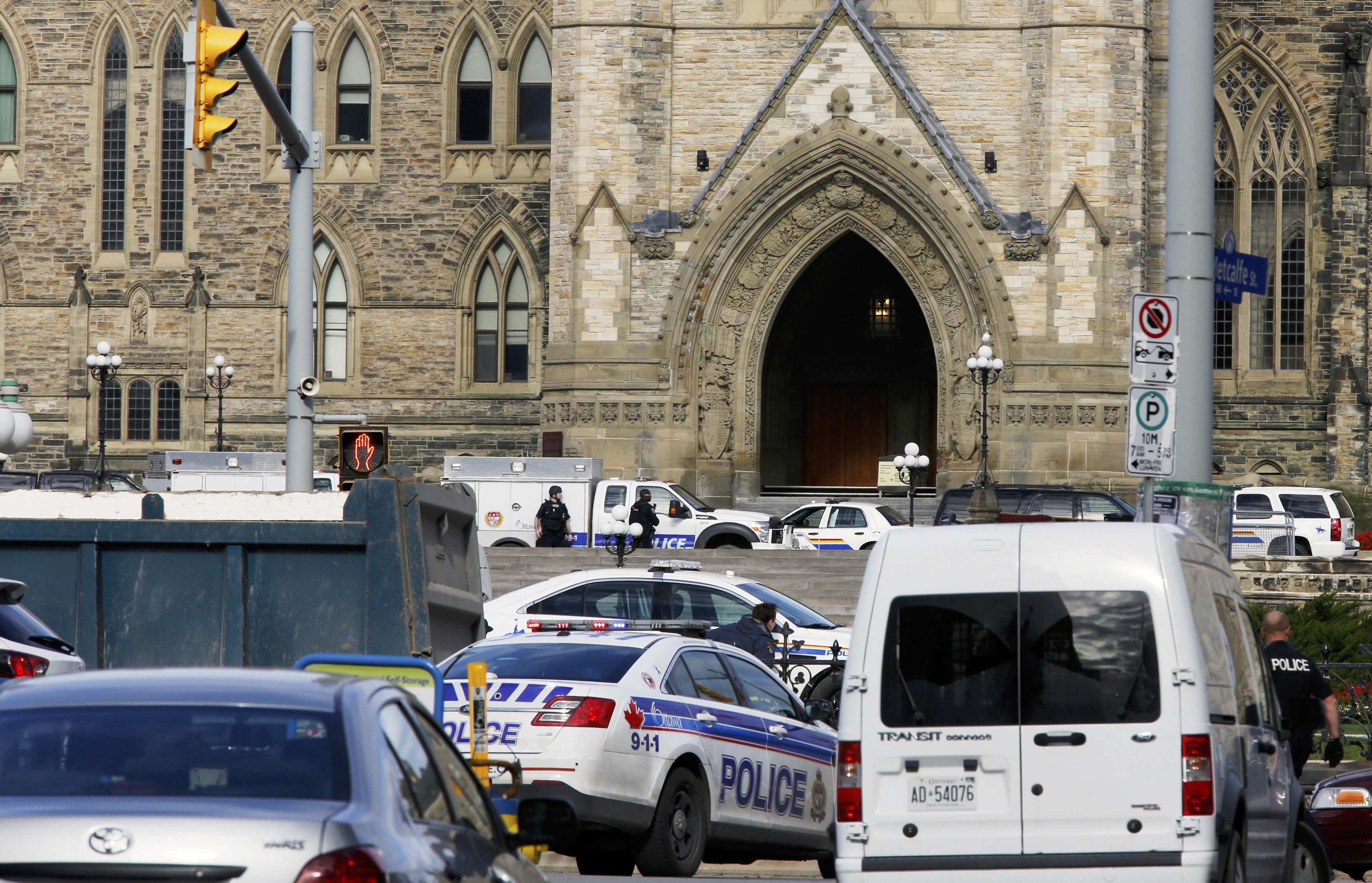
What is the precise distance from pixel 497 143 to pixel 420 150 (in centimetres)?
163

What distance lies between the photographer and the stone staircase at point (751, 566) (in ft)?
90.7

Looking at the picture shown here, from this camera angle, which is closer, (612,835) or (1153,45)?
(612,835)

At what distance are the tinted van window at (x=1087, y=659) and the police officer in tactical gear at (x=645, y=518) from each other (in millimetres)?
22646

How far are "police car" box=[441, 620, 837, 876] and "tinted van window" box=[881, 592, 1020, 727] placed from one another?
2.29 metres

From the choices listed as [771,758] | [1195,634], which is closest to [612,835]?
[771,758]

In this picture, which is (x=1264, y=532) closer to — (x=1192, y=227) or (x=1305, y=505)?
(x=1305, y=505)

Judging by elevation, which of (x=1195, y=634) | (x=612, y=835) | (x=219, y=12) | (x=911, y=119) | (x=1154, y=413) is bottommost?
(x=612, y=835)

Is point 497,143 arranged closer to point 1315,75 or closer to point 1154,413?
point 1315,75

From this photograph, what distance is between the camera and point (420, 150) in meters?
40.6

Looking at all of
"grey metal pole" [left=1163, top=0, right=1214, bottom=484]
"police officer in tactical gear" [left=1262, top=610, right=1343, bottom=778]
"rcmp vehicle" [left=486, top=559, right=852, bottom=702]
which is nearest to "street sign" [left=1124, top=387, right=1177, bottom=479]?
"grey metal pole" [left=1163, top=0, right=1214, bottom=484]

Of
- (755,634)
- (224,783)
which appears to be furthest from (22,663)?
(755,634)

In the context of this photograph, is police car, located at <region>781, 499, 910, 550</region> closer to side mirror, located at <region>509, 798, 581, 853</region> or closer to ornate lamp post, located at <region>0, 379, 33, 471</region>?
ornate lamp post, located at <region>0, 379, 33, 471</region>

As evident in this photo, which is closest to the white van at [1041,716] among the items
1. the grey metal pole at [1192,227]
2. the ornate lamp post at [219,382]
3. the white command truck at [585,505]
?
the grey metal pole at [1192,227]

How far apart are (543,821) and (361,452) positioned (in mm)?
9055
